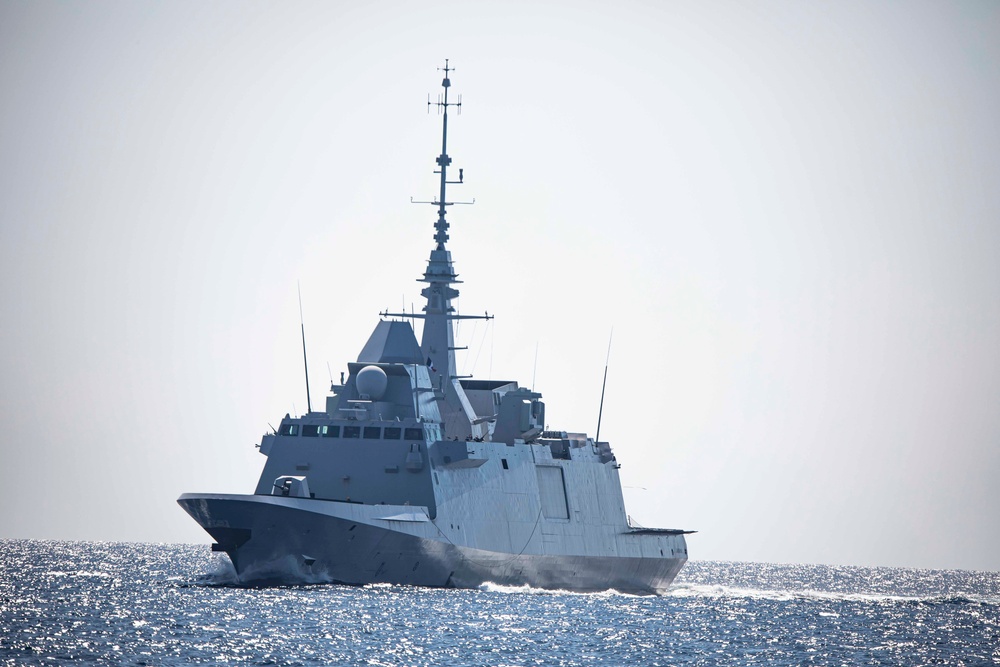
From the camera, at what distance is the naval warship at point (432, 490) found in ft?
111

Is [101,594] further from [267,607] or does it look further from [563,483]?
[563,483]

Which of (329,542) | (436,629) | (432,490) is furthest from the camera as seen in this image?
(432,490)

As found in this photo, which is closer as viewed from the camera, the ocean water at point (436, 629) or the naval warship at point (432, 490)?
the ocean water at point (436, 629)

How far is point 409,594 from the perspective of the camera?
35281 mm

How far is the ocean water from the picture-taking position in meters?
26.5

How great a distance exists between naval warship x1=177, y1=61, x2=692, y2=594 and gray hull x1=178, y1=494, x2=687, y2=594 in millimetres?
32

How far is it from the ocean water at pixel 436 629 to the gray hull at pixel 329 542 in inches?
19.6

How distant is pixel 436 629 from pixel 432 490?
254 inches

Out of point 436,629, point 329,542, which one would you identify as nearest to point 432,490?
point 329,542

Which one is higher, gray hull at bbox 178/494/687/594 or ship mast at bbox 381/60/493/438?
ship mast at bbox 381/60/493/438

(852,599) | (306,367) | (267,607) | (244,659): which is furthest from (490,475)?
(852,599)

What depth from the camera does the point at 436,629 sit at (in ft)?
98.0

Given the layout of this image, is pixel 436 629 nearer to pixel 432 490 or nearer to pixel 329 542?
pixel 329 542

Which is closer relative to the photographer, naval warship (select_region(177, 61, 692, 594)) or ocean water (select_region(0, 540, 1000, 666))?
ocean water (select_region(0, 540, 1000, 666))
